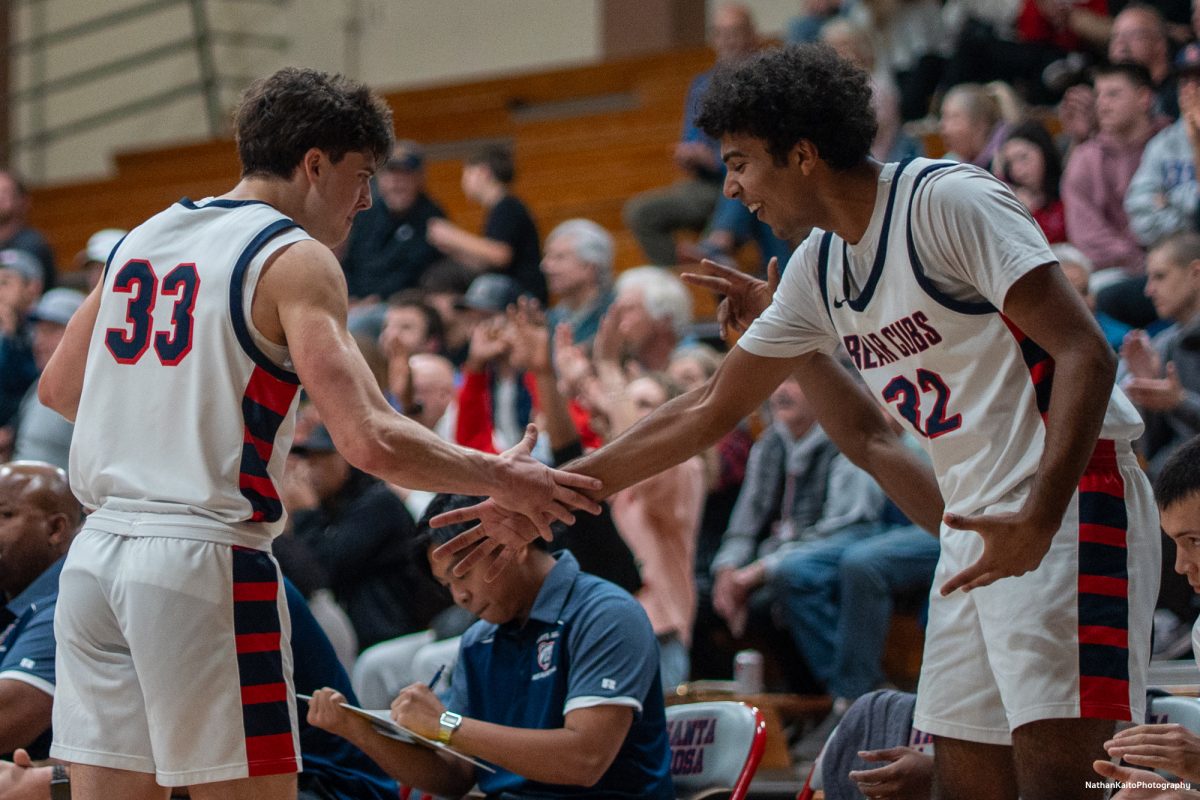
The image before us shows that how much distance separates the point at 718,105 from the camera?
10.8 ft

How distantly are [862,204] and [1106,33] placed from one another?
6140 millimetres

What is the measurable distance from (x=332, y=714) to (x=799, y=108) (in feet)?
5.75

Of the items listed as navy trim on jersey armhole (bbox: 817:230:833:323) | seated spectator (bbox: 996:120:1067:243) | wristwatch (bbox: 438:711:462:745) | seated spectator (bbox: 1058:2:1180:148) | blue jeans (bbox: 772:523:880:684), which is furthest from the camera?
seated spectator (bbox: 1058:2:1180:148)

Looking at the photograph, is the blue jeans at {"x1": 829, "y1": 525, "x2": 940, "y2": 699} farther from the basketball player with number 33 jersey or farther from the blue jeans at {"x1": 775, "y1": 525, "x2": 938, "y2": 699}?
the basketball player with number 33 jersey

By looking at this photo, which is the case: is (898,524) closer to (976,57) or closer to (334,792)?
(334,792)

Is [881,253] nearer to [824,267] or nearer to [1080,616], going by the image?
[824,267]

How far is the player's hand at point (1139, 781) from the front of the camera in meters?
2.61

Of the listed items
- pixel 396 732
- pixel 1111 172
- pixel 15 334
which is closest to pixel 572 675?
pixel 396 732

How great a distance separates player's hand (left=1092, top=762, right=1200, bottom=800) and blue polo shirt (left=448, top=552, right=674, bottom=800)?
1.39m

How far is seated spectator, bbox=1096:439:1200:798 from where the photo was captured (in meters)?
2.70

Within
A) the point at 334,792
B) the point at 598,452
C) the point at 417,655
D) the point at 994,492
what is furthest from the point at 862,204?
the point at 417,655

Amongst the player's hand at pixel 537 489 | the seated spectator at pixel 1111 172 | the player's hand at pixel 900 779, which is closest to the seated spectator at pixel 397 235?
the seated spectator at pixel 1111 172

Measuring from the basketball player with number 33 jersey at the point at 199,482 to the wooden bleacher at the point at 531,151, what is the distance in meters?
7.53

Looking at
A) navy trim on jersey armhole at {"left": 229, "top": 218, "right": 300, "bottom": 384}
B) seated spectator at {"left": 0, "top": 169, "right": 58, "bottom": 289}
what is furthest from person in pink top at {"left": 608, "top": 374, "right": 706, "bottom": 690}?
seated spectator at {"left": 0, "top": 169, "right": 58, "bottom": 289}
